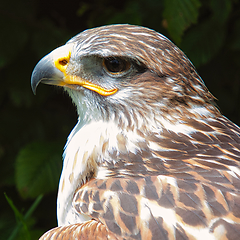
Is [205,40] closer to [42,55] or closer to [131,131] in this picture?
[42,55]

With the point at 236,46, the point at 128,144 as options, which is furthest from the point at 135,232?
the point at 236,46

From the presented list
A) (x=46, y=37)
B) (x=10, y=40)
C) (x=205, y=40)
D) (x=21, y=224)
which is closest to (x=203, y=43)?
(x=205, y=40)

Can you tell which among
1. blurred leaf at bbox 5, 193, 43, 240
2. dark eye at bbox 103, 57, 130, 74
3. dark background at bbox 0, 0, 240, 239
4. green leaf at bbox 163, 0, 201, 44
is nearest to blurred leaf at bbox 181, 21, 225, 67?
dark background at bbox 0, 0, 240, 239

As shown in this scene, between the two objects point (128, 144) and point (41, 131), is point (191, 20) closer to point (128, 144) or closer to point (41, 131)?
point (128, 144)

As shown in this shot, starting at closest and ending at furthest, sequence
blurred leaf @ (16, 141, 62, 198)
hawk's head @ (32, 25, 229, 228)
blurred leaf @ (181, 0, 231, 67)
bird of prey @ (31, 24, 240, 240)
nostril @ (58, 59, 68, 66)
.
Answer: bird of prey @ (31, 24, 240, 240), hawk's head @ (32, 25, 229, 228), nostril @ (58, 59, 68, 66), blurred leaf @ (16, 141, 62, 198), blurred leaf @ (181, 0, 231, 67)

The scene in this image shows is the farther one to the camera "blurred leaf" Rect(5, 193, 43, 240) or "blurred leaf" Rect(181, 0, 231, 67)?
"blurred leaf" Rect(181, 0, 231, 67)

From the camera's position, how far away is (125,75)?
1751mm

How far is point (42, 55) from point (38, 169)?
1038mm

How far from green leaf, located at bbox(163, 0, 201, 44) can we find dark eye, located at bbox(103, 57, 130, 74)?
0.96 metres

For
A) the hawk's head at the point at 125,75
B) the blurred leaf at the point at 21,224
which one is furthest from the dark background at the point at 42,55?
the hawk's head at the point at 125,75

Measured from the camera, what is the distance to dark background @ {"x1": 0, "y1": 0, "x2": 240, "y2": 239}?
283 cm

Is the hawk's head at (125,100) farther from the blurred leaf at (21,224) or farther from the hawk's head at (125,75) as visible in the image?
the blurred leaf at (21,224)

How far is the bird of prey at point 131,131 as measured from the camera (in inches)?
56.4

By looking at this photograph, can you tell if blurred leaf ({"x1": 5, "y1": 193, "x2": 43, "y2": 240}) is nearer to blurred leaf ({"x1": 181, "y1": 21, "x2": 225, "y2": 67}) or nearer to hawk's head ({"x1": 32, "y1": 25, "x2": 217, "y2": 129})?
hawk's head ({"x1": 32, "y1": 25, "x2": 217, "y2": 129})
